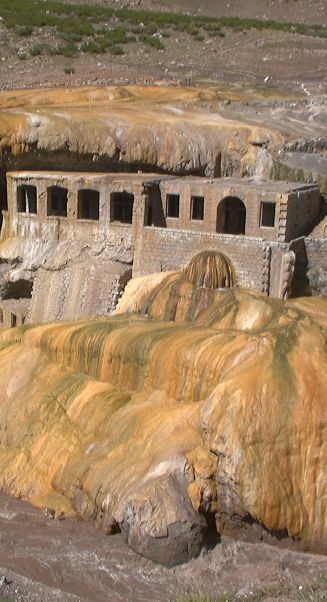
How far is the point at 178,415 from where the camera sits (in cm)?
1805

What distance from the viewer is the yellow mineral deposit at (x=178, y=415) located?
1633 centimetres

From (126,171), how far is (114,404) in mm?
11270

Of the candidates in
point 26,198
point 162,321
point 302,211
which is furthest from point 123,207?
point 162,321

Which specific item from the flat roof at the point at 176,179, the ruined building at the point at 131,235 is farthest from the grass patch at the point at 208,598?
the flat roof at the point at 176,179

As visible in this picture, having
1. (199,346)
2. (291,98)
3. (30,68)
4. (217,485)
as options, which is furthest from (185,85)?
(217,485)

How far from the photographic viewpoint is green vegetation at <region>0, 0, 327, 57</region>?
49.6 metres

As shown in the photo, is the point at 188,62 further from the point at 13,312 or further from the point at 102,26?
the point at 13,312

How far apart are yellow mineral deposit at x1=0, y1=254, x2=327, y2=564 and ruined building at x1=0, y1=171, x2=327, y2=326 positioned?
4.59ft

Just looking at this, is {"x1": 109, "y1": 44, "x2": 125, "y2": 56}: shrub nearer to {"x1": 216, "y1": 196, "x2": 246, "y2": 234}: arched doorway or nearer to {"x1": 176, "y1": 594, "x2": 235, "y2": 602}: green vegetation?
{"x1": 216, "y1": 196, "x2": 246, "y2": 234}: arched doorway

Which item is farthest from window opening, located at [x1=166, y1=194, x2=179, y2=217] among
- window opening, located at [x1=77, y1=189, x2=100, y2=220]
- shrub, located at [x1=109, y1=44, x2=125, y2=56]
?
shrub, located at [x1=109, y1=44, x2=125, y2=56]

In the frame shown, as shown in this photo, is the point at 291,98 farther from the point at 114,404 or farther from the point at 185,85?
the point at 114,404

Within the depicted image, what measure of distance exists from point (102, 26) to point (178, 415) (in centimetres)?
4200

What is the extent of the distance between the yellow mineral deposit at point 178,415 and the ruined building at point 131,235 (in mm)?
1400

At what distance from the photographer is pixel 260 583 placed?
15.3 metres
